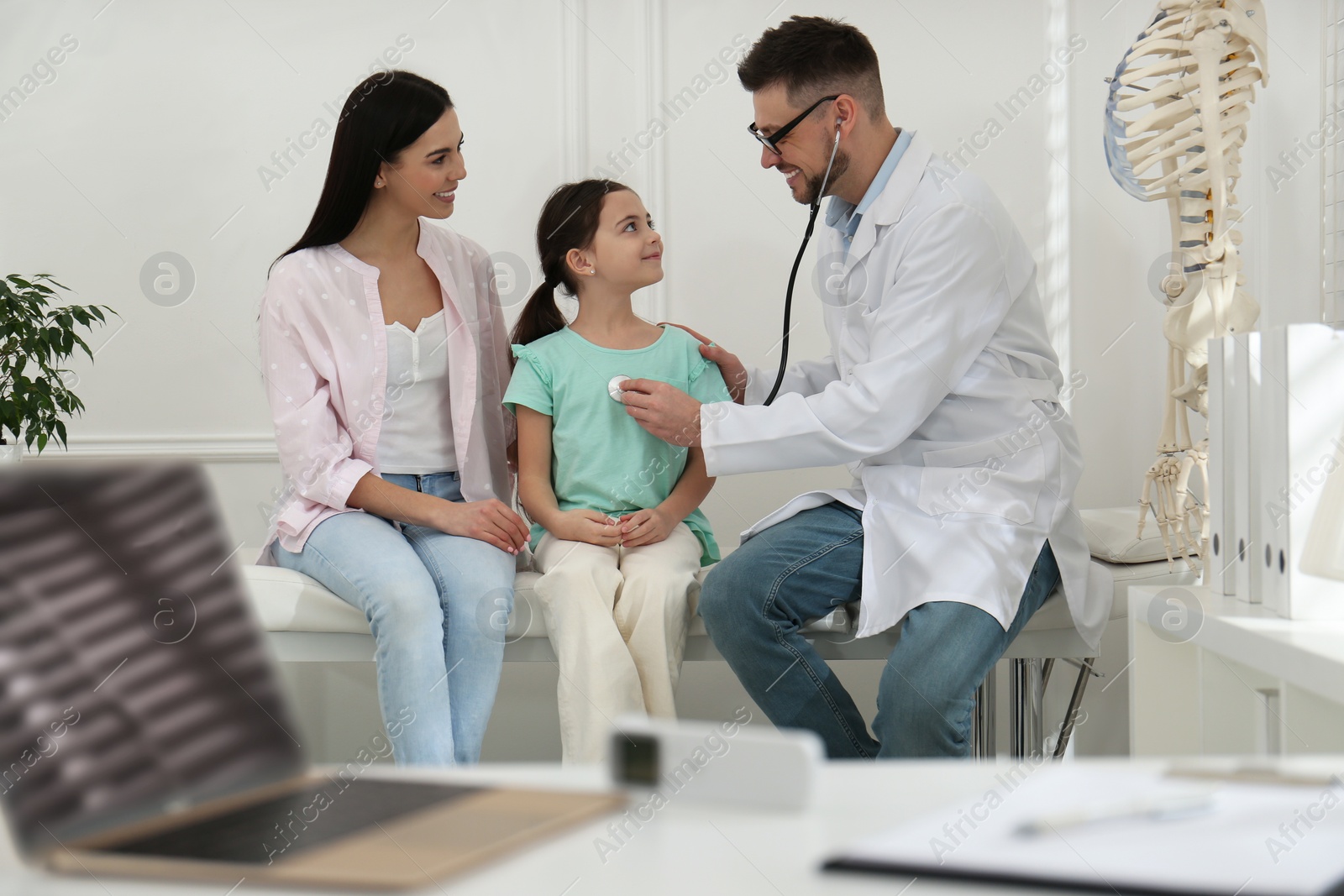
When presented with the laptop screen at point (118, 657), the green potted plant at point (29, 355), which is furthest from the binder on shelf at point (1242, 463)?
the green potted plant at point (29, 355)

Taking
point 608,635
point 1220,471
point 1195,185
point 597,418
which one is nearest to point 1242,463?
point 1220,471

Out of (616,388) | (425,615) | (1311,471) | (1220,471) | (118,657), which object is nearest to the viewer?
(118,657)

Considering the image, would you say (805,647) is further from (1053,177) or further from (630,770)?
(1053,177)

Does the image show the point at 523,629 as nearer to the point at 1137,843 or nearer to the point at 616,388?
the point at 616,388

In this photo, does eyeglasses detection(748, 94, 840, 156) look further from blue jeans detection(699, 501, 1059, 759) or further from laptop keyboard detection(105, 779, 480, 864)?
laptop keyboard detection(105, 779, 480, 864)

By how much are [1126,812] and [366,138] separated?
164 centimetres

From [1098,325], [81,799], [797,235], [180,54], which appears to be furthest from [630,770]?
[180,54]

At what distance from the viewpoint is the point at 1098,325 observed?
2383 mm

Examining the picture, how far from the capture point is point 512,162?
2.41 metres

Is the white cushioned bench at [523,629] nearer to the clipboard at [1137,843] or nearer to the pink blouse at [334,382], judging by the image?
the pink blouse at [334,382]

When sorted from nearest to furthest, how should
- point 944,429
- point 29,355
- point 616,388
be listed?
point 944,429, point 616,388, point 29,355

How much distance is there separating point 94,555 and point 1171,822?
438 millimetres

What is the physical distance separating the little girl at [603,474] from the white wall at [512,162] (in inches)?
19.4

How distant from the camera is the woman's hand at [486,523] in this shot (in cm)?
169
